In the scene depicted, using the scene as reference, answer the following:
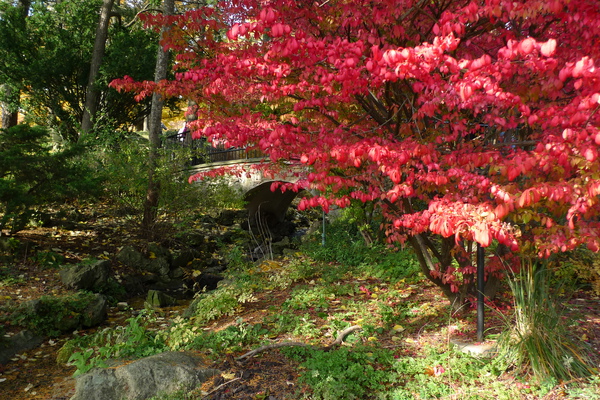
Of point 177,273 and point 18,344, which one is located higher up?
point 177,273

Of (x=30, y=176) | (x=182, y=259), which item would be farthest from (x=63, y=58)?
(x=182, y=259)

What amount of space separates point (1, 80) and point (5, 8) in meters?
2.31

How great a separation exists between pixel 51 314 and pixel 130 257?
3.20m

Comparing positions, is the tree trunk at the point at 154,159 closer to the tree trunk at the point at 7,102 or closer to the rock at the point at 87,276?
the rock at the point at 87,276

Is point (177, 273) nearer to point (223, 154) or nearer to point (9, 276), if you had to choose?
point (9, 276)

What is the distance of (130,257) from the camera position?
9.09 meters

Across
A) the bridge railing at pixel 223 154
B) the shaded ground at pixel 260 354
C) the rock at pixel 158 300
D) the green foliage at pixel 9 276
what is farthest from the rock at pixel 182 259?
the bridge railing at pixel 223 154

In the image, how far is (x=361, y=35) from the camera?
3.76 metres

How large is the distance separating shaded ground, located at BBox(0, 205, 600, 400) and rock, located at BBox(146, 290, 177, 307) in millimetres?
359

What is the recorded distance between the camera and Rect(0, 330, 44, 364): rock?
4961 millimetres

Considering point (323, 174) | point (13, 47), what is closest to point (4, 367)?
point (323, 174)

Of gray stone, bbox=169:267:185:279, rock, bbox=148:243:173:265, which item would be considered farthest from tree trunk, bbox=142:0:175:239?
gray stone, bbox=169:267:185:279

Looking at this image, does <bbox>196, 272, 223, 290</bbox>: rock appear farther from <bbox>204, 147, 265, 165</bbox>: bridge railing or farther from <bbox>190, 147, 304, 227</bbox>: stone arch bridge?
<bbox>204, 147, 265, 165</bbox>: bridge railing

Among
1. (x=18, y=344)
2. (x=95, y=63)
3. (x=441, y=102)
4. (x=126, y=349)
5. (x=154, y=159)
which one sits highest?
(x=95, y=63)
